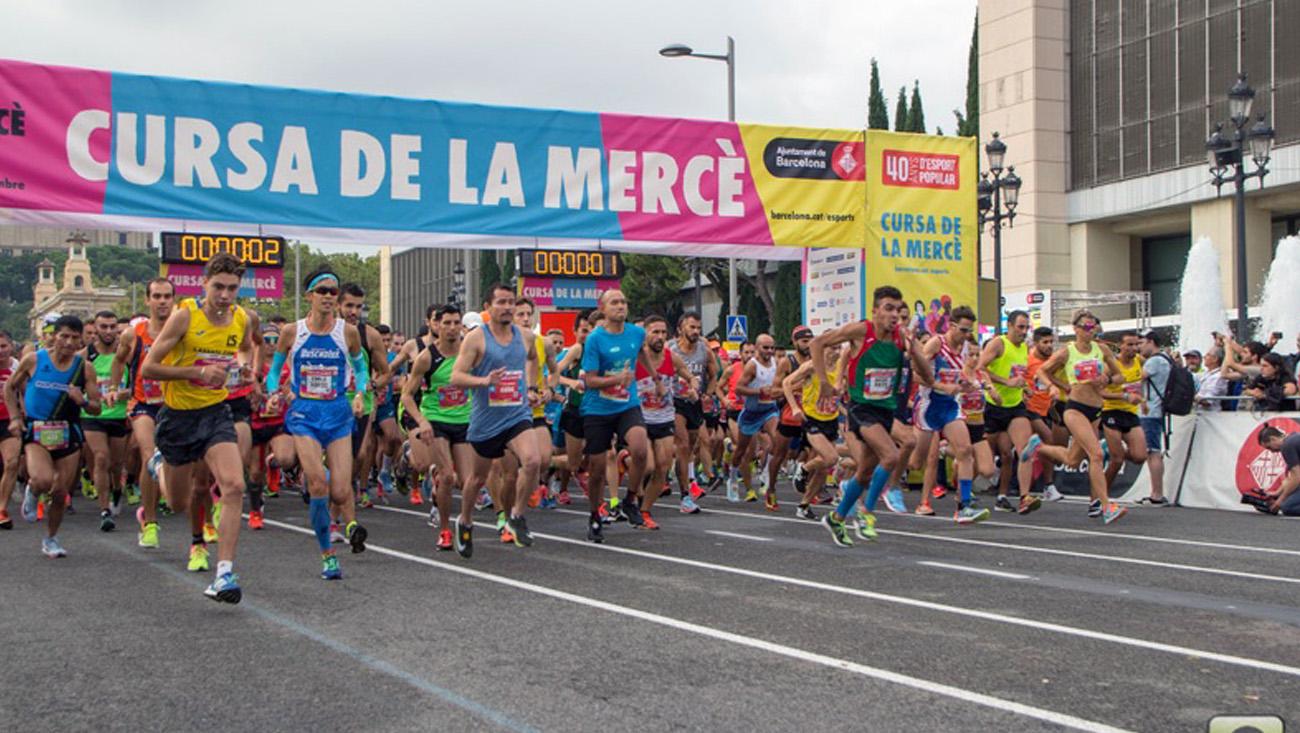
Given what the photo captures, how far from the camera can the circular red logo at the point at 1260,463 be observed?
50.4 feet

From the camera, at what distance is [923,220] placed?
20.1 m

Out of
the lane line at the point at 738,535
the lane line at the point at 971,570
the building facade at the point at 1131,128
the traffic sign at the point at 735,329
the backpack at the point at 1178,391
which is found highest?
the building facade at the point at 1131,128

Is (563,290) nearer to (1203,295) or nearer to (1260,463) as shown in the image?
(1260,463)

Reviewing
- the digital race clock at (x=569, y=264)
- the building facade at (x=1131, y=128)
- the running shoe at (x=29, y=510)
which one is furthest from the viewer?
the building facade at (x=1131, y=128)

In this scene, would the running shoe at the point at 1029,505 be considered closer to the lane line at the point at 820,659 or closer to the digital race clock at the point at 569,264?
the lane line at the point at 820,659

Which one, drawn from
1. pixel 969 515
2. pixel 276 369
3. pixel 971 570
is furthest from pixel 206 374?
pixel 969 515

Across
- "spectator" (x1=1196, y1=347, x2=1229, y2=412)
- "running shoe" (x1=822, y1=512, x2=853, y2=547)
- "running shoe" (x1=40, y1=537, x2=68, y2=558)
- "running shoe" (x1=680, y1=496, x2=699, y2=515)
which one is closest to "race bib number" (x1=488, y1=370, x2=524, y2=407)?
"running shoe" (x1=822, y1=512, x2=853, y2=547)

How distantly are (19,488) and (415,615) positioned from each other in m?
14.8

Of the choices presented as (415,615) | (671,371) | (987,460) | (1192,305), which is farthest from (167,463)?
(1192,305)

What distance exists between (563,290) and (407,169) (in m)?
4.07

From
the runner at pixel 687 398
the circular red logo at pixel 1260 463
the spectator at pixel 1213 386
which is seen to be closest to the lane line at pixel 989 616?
the runner at pixel 687 398

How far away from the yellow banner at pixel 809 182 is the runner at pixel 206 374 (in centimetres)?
1139

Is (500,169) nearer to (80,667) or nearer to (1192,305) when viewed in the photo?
(80,667)

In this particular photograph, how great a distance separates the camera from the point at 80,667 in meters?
6.27
